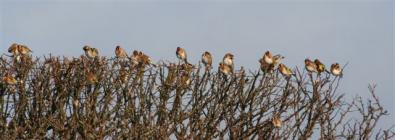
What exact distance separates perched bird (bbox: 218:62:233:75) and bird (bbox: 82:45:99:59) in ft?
5.91

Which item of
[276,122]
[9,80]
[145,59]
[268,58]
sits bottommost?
[276,122]

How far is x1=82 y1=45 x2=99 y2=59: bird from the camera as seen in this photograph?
13156 millimetres

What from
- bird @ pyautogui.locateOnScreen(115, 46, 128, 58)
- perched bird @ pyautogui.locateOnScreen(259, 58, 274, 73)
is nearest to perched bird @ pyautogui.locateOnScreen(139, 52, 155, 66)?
bird @ pyautogui.locateOnScreen(115, 46, 128, 58)

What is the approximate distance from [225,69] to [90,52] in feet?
6.45

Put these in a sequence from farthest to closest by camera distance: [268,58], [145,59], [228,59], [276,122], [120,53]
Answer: [120,53], [145,59], [228,59], [268,58], [276,122]

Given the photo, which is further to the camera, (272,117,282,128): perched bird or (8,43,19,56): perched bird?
(8,43,19,56): perched bird

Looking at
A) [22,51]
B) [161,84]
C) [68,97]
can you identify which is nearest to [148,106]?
[161,84]

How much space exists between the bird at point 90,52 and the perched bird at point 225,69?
180cm

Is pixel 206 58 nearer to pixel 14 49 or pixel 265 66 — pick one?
pixel 265 66

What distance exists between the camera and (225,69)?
1262 cm

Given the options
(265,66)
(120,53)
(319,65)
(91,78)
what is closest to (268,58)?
(265,66)

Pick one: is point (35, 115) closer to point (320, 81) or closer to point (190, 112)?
point (190, 112)

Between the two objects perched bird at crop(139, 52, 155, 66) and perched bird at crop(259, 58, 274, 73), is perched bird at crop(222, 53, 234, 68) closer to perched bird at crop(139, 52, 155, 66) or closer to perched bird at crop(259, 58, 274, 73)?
perched bird at crop(259, 58, 274, 73)

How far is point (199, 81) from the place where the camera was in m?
12.7
